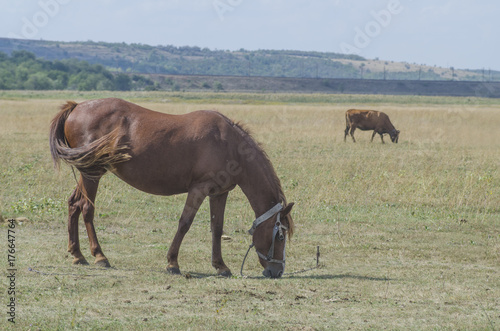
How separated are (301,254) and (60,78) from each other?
334ft

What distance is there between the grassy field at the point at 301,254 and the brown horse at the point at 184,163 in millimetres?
533

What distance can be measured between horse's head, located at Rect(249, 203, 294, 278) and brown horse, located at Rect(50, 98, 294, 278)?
0.04 feet

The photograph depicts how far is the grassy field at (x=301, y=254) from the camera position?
6.39 meters

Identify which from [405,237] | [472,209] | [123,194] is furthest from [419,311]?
[123,194]

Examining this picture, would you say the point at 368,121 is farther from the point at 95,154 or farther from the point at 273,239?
the point at 95,154

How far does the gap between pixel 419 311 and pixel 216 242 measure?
9.41 ft

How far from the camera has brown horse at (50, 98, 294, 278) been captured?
8109mm

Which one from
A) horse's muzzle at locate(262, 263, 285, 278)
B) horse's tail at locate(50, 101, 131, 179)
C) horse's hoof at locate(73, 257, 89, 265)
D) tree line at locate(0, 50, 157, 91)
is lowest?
horse's hoof at locate(73, 257, 89, 265)

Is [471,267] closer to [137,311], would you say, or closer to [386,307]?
[386,307]

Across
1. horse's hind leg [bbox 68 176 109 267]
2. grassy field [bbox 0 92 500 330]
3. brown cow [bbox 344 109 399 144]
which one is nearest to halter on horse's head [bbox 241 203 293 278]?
grassy field [bbox 0 92 500 330]

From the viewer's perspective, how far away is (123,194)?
1398 centimetres

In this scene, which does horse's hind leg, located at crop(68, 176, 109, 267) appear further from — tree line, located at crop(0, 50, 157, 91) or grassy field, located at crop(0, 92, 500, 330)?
tree line, located at crop(0, 50, 157, 91)

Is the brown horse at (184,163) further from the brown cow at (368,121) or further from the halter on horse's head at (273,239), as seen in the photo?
the brown cow at (368,121)

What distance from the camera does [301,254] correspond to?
31.8ft
